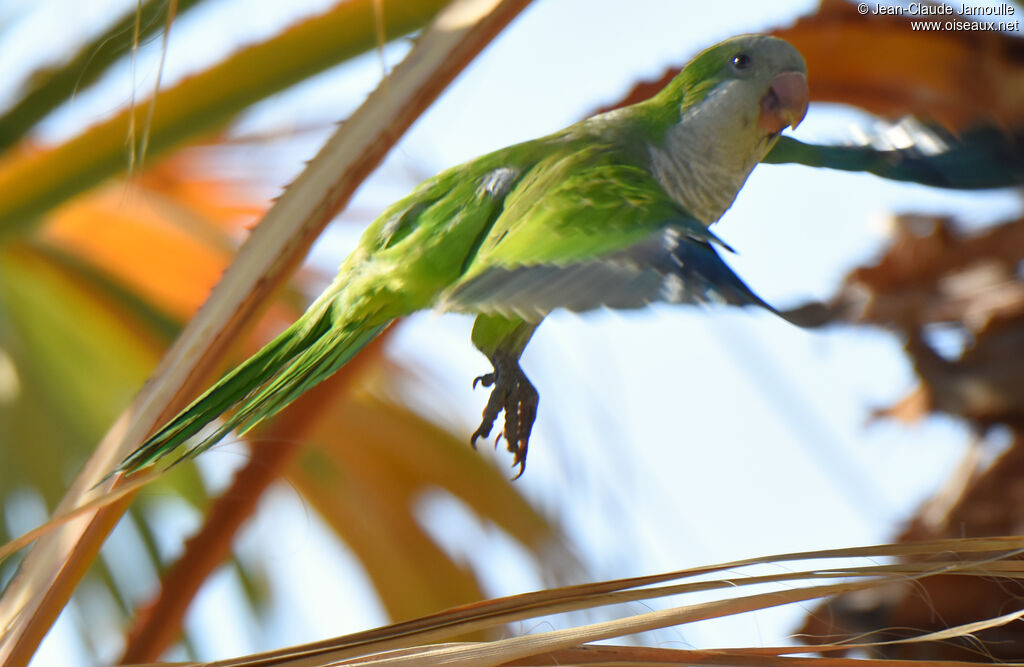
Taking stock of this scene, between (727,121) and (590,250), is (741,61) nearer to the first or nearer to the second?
(727,121)

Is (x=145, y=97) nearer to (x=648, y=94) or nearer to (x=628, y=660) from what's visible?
(x=648, y=94)

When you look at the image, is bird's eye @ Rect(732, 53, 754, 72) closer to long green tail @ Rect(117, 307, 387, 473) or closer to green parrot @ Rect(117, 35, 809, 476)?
green parrot @ Rect(117, 35, 809, 476)

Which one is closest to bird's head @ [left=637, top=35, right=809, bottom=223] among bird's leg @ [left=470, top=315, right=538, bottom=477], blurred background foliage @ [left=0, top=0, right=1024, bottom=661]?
bird's leg @ [left=470, top=315, right=538, bottom=477]

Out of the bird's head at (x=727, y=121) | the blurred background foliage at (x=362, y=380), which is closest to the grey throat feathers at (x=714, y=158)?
the bird's head at (x=727, y=121)

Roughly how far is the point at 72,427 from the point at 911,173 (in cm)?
152

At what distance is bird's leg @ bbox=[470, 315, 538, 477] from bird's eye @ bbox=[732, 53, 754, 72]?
188mm

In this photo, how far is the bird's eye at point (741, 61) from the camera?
522mm

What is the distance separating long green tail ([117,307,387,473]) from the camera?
501 mm

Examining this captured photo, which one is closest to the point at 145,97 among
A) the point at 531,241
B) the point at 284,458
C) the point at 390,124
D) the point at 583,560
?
the point at 284,458

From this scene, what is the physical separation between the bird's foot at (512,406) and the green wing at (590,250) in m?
0.12

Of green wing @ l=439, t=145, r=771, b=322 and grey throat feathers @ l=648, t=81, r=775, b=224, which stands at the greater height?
grey throat feathers @ l=648, t=81, r=775, b=224

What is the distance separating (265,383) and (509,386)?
0.49 ft

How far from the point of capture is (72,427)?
1.67m

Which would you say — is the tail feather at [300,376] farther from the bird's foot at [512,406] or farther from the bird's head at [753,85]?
the bird's head at [753,85]
